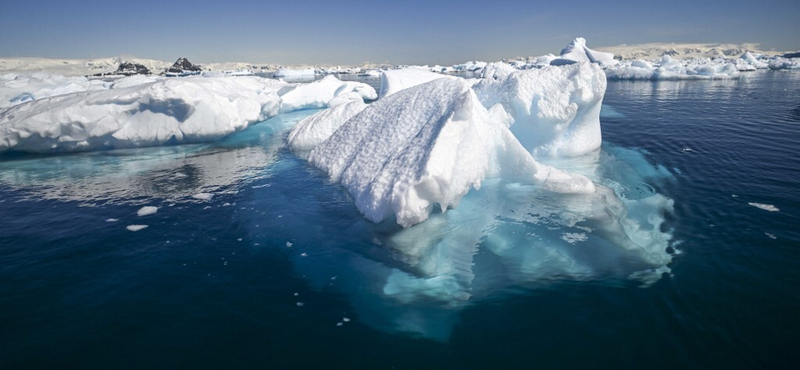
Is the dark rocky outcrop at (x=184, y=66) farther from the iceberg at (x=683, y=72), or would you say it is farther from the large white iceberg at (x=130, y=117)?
the iceberg at (x=683, y=72)

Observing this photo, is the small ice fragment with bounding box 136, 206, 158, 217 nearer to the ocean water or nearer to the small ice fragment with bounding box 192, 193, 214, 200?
the ocean water

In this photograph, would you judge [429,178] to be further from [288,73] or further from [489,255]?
[288,73]

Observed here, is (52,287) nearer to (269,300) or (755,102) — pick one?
(269,300)

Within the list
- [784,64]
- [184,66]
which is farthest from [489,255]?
[184,66]

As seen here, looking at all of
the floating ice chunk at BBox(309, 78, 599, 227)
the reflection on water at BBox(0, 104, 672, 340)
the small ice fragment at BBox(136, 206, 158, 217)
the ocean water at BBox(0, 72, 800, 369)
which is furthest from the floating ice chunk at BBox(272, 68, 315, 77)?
the small ice fragment at BBox(136, 206, 158, 217)

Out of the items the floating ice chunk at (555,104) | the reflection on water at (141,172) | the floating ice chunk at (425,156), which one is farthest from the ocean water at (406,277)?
the floating ice chunk at (555,104)

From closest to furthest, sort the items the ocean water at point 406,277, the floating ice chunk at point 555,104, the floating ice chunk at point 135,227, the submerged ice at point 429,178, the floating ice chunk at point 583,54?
1. the ocean water at point 406,277
2. the submerged ice at point 429,178
3. the floating ice chunk at point 135,227
4. the floating ice chunk at point 555,104
5. the floating ice chunk at point 583,54
